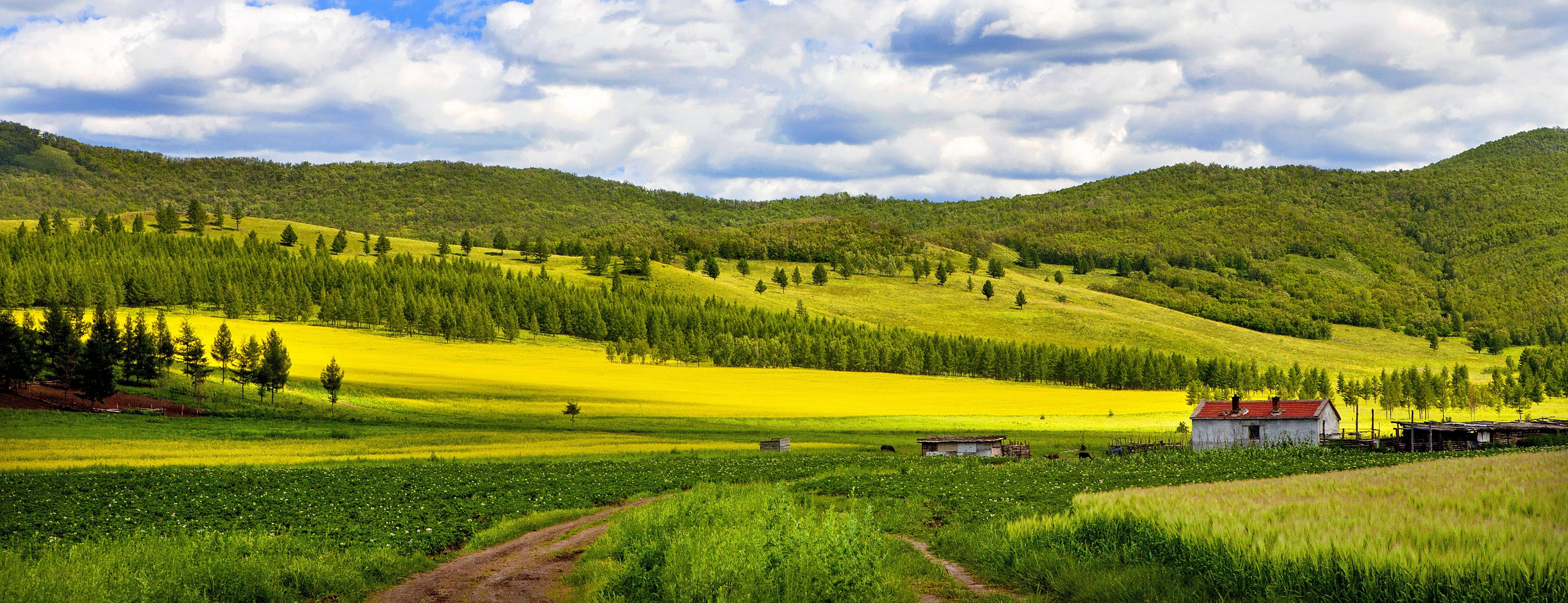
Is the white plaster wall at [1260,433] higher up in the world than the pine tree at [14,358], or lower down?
lower down

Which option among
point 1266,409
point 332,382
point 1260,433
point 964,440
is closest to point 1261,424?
point 1260,433

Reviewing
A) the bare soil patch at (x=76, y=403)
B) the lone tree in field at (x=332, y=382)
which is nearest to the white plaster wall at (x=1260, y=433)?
the lone tree in field at (x=332, y=382)

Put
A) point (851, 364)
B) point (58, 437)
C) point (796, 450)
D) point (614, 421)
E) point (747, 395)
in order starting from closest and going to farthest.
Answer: point (58, 437) → point (796, 450) → point (614, 421) → point (747, 395) → point (851, 364)

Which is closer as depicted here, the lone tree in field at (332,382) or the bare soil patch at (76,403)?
the bare soil patch at (76,403)

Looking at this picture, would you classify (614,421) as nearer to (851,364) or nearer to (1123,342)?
(851,364)

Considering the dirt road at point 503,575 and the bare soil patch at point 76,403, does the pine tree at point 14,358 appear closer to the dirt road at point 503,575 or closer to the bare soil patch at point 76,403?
→ the bare soil patch at point 76,403

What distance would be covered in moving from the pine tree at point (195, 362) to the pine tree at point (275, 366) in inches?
165

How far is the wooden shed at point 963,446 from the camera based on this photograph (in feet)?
182

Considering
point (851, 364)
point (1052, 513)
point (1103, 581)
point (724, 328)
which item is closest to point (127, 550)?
point (1103, 581)

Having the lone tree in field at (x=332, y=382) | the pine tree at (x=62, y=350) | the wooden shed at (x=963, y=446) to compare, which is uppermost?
the pine tree at (x=62, y=350)

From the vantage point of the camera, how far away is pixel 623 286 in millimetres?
188250

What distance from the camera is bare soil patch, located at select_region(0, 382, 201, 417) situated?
2547 inches

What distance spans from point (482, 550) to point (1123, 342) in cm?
17234

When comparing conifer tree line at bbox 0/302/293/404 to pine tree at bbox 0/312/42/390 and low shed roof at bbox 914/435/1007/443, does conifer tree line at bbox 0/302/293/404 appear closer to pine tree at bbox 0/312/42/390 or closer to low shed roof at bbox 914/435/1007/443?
pine tree at bbox 0/312/42/390
